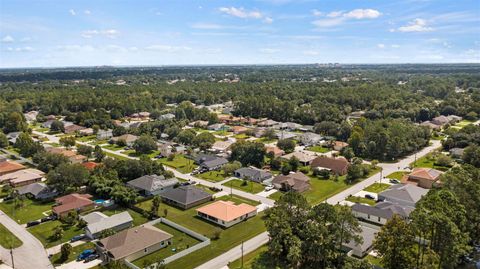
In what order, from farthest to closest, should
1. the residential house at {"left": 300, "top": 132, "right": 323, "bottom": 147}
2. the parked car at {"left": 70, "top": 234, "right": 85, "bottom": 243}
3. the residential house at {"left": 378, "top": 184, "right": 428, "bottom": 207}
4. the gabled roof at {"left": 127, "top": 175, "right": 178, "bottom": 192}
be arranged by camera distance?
the residential house at {"left": 300, "top": 132, "right": 323, "bottom": 147} < the gabled roof at {"left": 127, "top": 175, "right": 178, "bottom": 192} < the residential house at {"left": 378, "top": 184, "right": 428, "bottom": 207} < the parked car at {"left": 70, "top": 234, "right": 85, "bottom": 243}

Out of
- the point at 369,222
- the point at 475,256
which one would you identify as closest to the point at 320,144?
the point at 369,222

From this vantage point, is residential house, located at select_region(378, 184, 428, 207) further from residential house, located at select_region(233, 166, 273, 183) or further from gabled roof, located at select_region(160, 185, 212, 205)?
gabled roof, located at select_region(160, 185, 212, 205)

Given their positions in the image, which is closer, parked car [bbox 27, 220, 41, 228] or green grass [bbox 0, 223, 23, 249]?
green grass [bbox 0, 223, 23, 249]

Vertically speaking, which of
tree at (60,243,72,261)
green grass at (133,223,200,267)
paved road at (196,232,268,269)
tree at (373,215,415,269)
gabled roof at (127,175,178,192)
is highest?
tree at (373,215,415,269)

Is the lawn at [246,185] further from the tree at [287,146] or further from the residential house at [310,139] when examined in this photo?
the residential house at [310,139]

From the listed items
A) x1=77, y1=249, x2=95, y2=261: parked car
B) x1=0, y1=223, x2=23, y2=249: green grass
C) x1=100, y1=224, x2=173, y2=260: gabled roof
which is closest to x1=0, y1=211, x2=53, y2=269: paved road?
x1=0, y1=223, x2=23, y2=249: green grass

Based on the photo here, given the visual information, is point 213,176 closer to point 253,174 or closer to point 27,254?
point 253,174

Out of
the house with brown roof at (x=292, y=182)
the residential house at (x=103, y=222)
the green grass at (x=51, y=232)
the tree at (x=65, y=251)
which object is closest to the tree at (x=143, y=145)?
the house with brown roof at (x=292, y=182)

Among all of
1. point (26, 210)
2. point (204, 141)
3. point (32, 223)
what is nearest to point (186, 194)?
point (32, 223)
